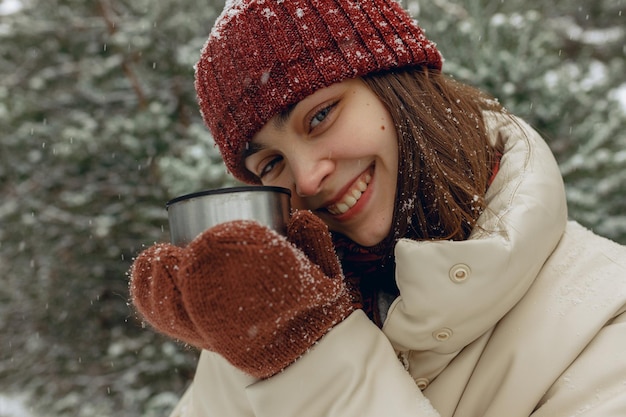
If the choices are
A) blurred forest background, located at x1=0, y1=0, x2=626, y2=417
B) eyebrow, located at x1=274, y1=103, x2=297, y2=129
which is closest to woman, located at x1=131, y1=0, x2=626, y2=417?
eyebrow, located at x1=274, y1=103, x2=297, y2=129

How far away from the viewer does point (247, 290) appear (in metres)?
0.85

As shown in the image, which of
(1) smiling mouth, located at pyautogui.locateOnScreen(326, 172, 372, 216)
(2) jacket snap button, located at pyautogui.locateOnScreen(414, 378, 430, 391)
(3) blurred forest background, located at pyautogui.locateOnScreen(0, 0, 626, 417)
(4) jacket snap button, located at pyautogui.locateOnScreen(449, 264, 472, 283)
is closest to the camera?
(4) jacket snap button, located at pyautogui.locateOnScreen(449, 264, 472, 283)

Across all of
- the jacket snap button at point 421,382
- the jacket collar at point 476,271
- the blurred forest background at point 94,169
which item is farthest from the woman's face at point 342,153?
the blurred forest background at point 94,169

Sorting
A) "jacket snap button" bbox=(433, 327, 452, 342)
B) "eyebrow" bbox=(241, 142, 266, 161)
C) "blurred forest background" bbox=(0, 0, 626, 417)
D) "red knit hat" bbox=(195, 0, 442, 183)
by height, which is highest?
"red knit hat" bbox=(195, 0, 442, 183)

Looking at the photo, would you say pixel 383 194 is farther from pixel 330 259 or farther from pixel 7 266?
pixel 7 266

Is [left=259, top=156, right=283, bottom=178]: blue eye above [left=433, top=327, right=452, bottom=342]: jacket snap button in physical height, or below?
above

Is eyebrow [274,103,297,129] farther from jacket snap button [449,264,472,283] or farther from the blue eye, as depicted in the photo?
jacket snap button [449,264,472,283]

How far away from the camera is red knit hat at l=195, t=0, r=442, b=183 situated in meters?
1.25

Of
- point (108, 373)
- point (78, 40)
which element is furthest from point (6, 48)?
point (108, 373)

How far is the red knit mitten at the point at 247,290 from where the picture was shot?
0.84 metres

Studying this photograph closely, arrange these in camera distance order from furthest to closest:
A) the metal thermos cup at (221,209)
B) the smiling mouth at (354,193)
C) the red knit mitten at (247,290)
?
the smiling mouth at (354,193)
the metal thermos cup at (221,209)
the red knit mitten at (247,290)

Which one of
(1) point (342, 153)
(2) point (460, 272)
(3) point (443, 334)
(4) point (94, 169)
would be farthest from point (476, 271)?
(4) point (94, 169)

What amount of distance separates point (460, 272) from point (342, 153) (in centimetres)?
41

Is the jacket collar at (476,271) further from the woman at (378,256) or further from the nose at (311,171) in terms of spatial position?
the nose at (311,171)
